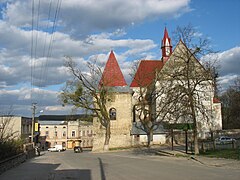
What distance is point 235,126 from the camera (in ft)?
A: 214

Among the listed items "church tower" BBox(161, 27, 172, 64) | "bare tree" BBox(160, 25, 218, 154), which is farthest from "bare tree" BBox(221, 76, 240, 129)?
"bare tree" BBox(160, 25, 218, 154)

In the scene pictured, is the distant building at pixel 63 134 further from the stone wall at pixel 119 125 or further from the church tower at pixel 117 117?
the stone wall at pixel 119 125

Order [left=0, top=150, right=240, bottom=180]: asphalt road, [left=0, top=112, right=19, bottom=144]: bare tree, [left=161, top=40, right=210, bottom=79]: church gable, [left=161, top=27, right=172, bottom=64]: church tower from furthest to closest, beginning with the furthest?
[left=161, top=27, right=172, bottom=64]: church tower, [left=161, top=40, right=210, bottom=79]: church gable, [left=0, top=112, right=19, bottom=144]: bare tree, [left=0, top=150, right=240, bottom=180]: asphalt road

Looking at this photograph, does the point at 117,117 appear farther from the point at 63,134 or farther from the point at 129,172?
the point at 63,134

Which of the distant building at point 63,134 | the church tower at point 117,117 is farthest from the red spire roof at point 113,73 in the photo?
the distant building at point 63,134

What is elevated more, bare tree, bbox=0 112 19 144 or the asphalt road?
bare tree, bbox=0 112 19 144

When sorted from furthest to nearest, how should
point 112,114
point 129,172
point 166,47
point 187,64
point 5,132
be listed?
point 166,47
point 112,114
point 5,132
point 187,64
point 129,172

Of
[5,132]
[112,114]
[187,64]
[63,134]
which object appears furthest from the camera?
[63,134]

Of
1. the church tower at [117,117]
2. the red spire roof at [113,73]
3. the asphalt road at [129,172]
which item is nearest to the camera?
the asphalt road at [129,172]

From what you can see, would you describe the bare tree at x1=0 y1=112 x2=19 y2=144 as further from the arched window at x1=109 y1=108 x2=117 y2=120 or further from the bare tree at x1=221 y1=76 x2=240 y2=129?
the bare tree at x1=221 y1=76 x2=240 y2=129

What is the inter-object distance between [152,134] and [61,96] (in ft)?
53.2

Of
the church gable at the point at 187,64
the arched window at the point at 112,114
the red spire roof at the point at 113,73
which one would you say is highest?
the red spire roof at the point at 113,73

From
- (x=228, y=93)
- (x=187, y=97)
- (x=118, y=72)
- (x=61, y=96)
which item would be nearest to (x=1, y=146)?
(x=187, y=97)

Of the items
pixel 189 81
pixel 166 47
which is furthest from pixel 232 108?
pixel 189 81
